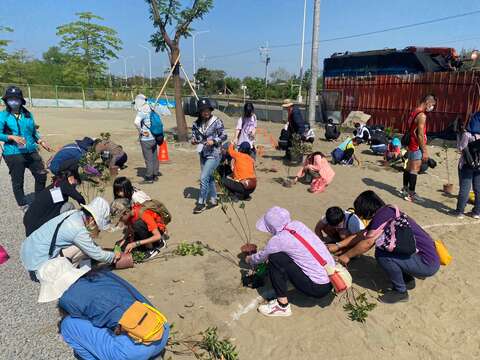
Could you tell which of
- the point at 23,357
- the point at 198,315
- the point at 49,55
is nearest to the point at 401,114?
the point at 198,315

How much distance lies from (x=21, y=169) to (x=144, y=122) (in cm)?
244

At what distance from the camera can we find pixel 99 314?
2.65 metres

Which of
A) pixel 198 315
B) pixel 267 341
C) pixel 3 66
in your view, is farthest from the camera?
pixel 3 66

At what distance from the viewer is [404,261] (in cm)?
354

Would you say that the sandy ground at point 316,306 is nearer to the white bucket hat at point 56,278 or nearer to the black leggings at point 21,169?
the white bucket hat at point 56,278

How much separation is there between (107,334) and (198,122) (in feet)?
13.0

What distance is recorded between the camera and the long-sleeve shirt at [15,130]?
5676 mm

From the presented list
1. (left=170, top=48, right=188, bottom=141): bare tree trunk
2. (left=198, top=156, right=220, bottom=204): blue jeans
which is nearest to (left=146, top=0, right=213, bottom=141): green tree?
(left=170, top=48, right=188, bottom=141): bare tree trunk

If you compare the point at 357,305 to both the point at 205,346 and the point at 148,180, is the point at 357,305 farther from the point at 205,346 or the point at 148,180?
the point at 148,180

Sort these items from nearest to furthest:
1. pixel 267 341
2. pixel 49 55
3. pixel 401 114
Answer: pixel 267 341, pixel 401 114, pixel 49 55

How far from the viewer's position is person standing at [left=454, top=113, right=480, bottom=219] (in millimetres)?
5535

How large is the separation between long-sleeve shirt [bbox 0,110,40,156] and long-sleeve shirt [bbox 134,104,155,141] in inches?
80.5

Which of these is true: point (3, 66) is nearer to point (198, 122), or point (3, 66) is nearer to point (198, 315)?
point (198, 122)

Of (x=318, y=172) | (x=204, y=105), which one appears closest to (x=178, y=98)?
(x=318, y=172)
